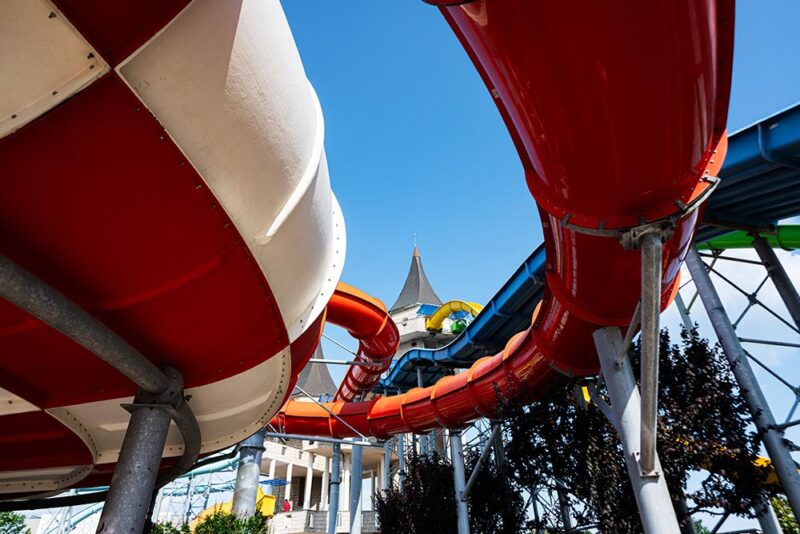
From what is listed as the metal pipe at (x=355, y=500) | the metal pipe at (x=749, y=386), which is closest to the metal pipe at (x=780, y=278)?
the metal pipe at (x=749, y=386)

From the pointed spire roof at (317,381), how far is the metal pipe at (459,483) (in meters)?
21.7

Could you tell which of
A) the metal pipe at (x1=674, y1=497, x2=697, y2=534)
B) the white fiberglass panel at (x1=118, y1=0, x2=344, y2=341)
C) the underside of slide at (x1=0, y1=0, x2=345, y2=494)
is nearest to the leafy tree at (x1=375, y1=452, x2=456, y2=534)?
the metal pipe at (x1=674, y1=497, x2=697, y2=534)

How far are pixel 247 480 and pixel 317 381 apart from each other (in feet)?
79.9

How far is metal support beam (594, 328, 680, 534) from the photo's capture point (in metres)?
3.62

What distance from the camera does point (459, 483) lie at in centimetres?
939

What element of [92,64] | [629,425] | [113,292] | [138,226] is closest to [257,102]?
[92,64]

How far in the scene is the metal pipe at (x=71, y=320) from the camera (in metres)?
2.30

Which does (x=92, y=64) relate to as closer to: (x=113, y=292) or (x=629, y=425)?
(x=113, y=292)

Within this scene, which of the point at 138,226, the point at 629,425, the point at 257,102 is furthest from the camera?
the point at 629,425

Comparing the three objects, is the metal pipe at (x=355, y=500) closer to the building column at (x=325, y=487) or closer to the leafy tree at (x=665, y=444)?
the leafy tree at (x=665, y=444)

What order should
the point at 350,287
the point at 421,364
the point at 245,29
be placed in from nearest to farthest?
the point at 245,29 < the point at 350,287 < the point at 421,364

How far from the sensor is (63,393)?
4133mm

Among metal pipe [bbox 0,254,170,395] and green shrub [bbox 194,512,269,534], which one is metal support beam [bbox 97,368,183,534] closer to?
metal pipe [bbox 0,254,170,395]

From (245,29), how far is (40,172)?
123 centimetres
